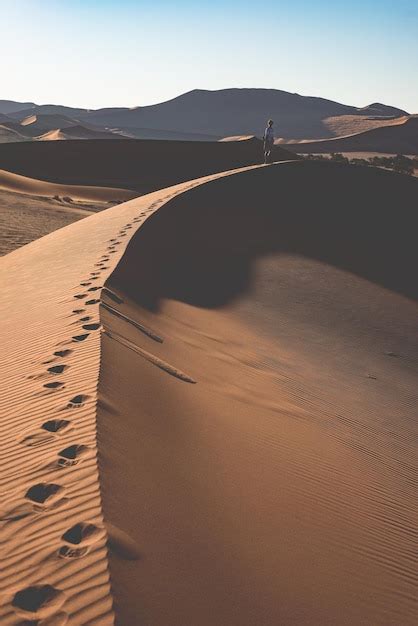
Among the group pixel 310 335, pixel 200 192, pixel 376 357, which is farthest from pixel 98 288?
pixel 200 192

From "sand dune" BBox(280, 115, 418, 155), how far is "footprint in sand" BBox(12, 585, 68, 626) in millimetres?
66097

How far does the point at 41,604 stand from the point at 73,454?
1.45 metres

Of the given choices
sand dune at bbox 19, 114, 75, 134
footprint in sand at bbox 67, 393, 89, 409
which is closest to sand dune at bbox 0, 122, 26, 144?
sand dune at bbox 19, 114, 75, 134

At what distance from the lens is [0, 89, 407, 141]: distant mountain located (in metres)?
125

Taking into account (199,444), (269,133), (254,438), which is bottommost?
(254,438)

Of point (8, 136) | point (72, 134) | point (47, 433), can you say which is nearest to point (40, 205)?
point (47, 433)

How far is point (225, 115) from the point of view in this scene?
140625 mm

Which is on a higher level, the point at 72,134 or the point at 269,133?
the point at 269,133

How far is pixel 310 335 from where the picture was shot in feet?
39.5

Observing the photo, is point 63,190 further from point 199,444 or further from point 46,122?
point 46,122

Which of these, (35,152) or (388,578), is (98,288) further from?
(35,152)

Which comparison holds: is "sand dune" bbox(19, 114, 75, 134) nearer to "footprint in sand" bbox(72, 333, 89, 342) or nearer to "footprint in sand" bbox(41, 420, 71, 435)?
"footprint in sand" bbox(72, 333, 89, 342)

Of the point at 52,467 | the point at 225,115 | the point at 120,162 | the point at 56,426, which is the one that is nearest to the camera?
the point at 52,467

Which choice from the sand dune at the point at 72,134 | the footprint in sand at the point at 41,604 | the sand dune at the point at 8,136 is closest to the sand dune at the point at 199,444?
the footprint in sand at the point at 41,604
